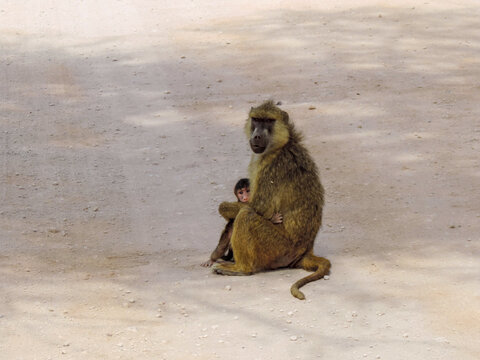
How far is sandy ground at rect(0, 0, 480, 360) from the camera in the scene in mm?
7016

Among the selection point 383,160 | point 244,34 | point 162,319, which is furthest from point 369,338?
point 244,34

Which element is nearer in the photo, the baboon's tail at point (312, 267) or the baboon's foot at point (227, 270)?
the baboon's tail at point (312, 267)

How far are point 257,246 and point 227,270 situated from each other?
39 centimetres

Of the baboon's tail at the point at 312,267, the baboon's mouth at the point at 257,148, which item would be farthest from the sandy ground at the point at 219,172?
the baboon's mouth at the point at 257,148

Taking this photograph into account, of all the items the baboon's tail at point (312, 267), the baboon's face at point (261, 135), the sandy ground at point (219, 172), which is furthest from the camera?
the baboon's face at point (261, 135)

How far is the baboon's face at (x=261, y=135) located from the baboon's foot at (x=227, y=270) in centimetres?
105

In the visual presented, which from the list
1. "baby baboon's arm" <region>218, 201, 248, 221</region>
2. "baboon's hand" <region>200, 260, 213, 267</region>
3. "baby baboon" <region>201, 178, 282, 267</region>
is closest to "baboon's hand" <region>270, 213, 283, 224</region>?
"baby baboon's arm" <region>218, 201, 248, 221</region>

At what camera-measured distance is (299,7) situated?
16.9 m

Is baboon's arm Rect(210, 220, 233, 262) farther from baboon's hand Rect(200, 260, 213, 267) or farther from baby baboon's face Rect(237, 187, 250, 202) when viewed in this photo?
baby baboon's face Rect(237, 187, 250, 202)

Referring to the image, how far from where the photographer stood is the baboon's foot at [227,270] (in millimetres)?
8109

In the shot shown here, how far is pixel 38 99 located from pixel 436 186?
5979mm

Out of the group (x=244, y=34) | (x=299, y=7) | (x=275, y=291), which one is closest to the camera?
(x=275, y=291)

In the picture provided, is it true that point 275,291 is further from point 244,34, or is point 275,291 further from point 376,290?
point 244,34

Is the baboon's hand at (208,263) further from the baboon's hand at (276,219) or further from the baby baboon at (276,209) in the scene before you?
the baboon's hand at (276,219)
